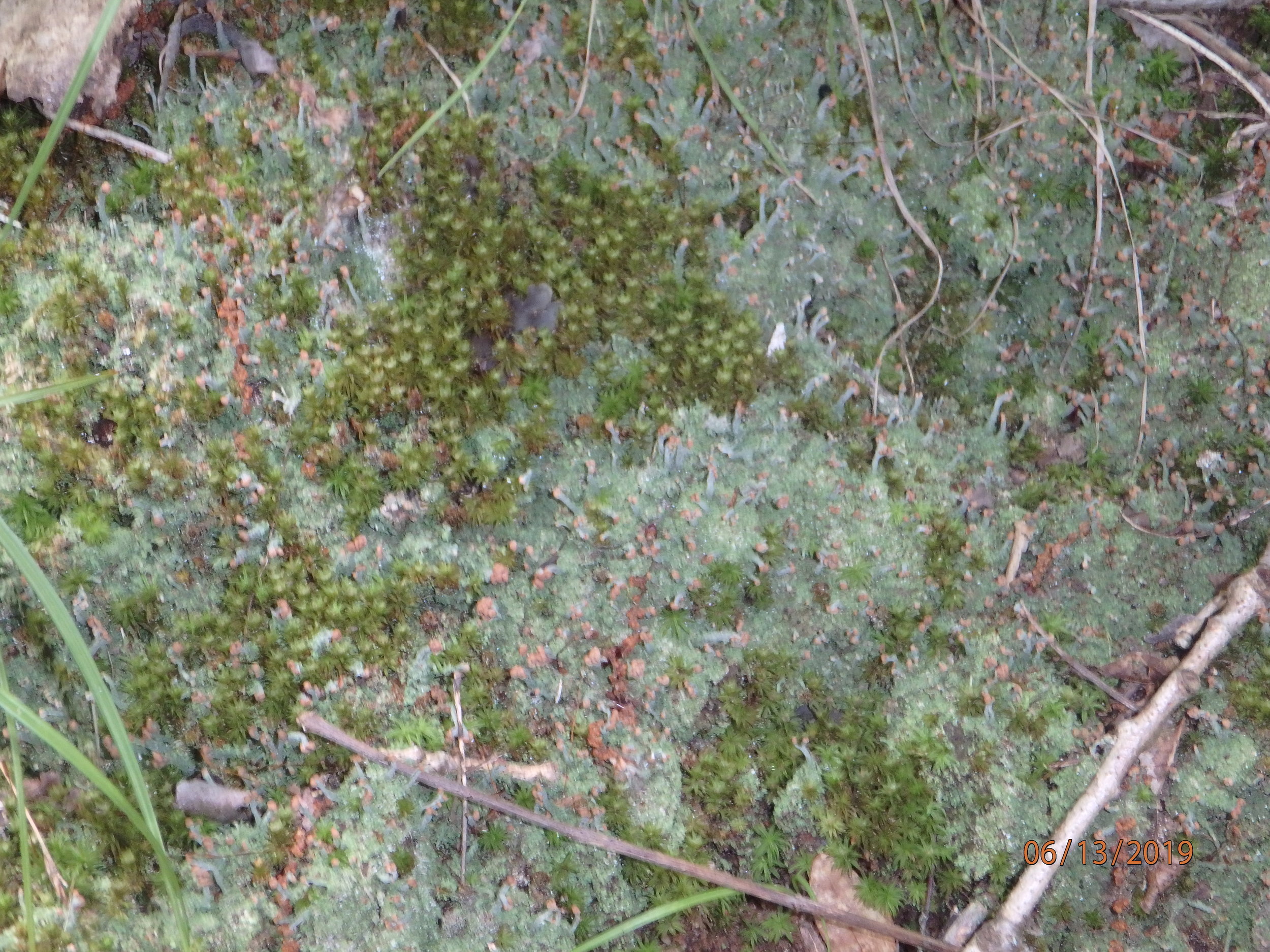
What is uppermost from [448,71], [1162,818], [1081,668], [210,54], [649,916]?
[210,54]

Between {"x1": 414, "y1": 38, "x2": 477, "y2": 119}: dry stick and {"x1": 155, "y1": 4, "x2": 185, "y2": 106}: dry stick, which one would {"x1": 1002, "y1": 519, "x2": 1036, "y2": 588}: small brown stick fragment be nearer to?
{"x1": 414, "y1": 38, "x2": 477, "y2": 119}: dry stick

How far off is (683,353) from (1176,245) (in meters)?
2.38

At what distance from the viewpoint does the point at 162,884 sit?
119 inches

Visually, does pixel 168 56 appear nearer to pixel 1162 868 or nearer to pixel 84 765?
pixel 84 765

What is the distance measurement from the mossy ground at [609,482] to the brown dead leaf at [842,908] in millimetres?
54

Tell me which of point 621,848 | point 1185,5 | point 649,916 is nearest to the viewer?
→ point 649,916

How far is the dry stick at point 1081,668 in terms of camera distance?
3.62 metres

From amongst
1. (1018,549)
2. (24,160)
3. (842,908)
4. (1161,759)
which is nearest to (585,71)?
(24,160)

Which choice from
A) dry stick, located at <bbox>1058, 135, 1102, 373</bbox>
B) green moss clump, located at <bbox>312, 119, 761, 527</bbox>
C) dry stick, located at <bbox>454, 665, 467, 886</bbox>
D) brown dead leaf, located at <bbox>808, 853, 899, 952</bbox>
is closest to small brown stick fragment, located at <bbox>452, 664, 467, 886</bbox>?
dry stick, located at <bbox>454, 665, 467, 886</bbox>

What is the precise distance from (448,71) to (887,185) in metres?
1.92

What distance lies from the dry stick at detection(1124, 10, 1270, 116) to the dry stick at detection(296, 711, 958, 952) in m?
3.97

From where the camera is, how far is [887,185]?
4.09 m

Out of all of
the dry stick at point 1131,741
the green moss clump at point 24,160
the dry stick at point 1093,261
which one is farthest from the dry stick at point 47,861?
the dry stick at point 1093,261

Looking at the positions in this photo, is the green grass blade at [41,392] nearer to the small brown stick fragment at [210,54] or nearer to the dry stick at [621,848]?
the dry stick at [621,848]
